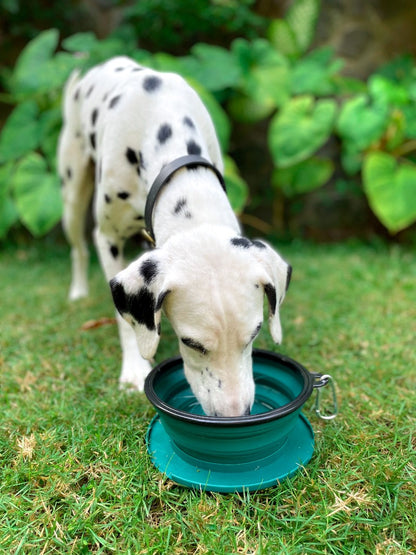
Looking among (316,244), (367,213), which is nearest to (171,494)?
(316,244)

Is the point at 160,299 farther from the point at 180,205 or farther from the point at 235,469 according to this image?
the point at 235,469

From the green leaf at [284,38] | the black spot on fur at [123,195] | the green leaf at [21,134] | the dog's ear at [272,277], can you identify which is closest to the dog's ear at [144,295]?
the dog's ear at [272,277]

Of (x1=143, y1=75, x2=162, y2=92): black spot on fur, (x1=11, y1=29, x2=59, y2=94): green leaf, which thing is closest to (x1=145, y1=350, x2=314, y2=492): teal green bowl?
(x1=143, y1=75, x2=162, y2=92): black spot on fur

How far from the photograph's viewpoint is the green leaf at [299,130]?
509 cm

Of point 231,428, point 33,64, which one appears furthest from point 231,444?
point 33,64

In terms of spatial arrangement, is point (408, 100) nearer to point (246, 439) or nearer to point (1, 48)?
point (246, 439)

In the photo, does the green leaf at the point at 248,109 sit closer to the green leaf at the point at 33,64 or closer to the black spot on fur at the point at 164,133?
the green leaf at the point at 33,64

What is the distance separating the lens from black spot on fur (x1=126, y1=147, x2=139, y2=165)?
2.57m

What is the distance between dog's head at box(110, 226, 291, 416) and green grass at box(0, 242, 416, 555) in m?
0.40

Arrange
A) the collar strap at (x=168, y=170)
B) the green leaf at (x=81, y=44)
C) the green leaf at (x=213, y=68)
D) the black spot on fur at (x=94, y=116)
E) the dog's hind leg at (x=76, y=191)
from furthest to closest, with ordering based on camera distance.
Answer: the green leaf at (x=213, y=68), the green leaf at (x=81, y=44), the dog's hind leg at (x=76, y=191), the black spot on fur at (x=94, y=116), the collar strap at (x=168, y=170)

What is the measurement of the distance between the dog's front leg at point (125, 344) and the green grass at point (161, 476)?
105mm

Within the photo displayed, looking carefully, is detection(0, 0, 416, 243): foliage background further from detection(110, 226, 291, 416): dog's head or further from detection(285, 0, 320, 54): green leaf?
detection(110, 226, 291, 416): dog's head

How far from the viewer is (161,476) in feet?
6.18

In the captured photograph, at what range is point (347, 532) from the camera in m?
1.62
